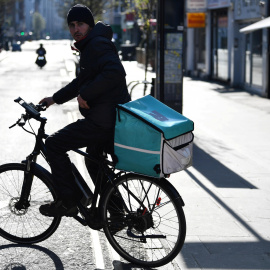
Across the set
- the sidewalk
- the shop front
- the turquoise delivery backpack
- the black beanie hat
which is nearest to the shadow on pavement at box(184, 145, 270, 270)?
the sidewalk

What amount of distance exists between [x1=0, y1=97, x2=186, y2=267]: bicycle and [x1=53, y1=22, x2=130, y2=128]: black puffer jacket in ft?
1.13

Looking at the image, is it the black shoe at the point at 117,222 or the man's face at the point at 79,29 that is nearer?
the man's face at the point at 79,29

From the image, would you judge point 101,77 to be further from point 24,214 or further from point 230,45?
point 230,45

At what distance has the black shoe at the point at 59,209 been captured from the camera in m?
5.06

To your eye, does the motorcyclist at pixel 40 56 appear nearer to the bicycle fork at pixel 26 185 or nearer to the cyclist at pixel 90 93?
the bicycle fork at pixel 26 185

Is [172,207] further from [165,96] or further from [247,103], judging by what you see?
[247,103]

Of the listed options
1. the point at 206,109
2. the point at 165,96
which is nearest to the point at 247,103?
the point at 206,109

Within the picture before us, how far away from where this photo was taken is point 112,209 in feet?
16.2

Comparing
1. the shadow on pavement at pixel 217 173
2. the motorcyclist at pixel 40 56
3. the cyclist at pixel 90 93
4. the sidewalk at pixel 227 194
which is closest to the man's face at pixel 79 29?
the cyclist at pixel 90 93

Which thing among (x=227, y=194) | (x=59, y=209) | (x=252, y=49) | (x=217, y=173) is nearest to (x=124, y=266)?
(x=59, y=209)

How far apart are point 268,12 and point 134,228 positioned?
16315 millimetres

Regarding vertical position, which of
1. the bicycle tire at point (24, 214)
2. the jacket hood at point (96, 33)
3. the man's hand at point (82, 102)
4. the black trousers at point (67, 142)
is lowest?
the bicycle tire at point (24, 214)

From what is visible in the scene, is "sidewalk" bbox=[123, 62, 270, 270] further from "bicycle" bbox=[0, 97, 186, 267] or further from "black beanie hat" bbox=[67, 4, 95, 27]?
"black beanie hat" bbox=[67, 4, 95, 27]

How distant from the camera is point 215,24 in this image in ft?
92.2
